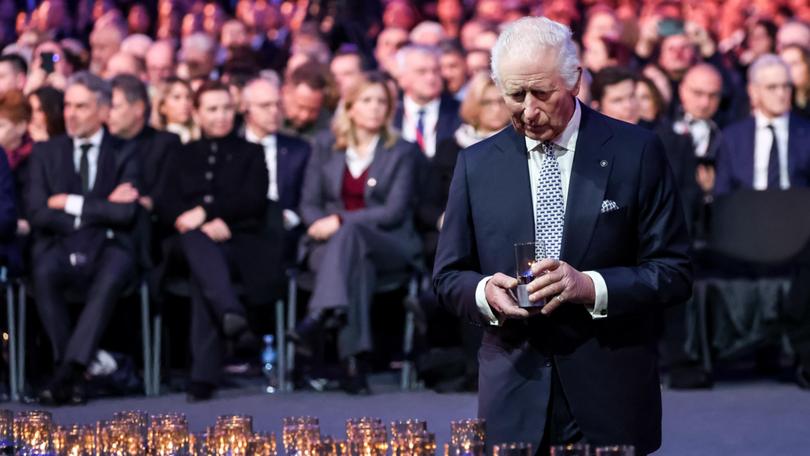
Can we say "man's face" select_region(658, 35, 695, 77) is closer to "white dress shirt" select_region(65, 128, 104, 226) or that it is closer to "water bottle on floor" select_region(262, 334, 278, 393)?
"water bottle on floor" select_region(262, 334, 278, 393)

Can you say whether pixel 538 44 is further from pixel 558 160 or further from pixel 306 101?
pixel 306 101

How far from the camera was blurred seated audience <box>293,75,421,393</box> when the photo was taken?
29.8 feet

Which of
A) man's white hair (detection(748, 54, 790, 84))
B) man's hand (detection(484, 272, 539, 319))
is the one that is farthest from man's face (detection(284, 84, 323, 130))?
man's hand (detection(484, 272, 539, 319))

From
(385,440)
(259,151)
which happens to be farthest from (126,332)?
(385,440)

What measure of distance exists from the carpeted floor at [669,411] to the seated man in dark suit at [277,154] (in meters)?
1.06

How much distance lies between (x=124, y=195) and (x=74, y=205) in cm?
29

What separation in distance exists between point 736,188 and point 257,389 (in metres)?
3.15

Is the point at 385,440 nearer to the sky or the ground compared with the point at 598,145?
nearer to the ground

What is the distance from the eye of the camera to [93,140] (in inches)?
375

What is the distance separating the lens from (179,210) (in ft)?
31.0

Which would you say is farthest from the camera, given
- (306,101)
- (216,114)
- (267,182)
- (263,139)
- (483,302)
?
(306,101)

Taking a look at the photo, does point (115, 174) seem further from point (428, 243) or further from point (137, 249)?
point (428, 243)

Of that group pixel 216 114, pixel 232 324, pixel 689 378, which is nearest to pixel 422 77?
pixel 216 114

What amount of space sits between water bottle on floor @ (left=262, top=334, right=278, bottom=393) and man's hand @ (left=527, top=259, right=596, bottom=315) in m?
5.84
